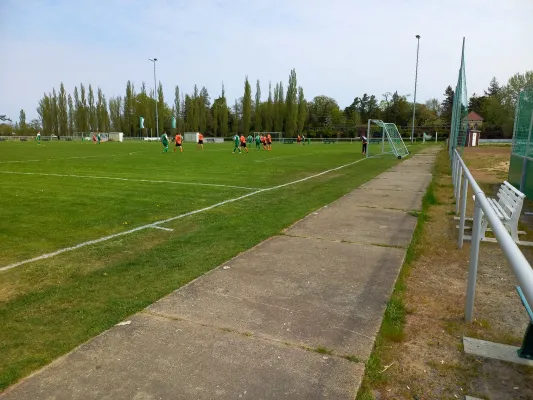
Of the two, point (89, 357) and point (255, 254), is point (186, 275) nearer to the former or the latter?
point (255, 254)

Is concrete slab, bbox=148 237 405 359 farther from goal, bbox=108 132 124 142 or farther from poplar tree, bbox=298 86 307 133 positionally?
poplar tree, bbox=298 86 307 133

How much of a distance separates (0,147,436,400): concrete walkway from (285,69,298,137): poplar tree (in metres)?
77.5

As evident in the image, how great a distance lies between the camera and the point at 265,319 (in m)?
3.38

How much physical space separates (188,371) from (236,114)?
9079cm

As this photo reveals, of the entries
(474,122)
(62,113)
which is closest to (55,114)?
(62,113)

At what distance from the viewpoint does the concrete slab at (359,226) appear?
5.96 m

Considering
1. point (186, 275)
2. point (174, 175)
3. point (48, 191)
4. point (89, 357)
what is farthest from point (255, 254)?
point (174, 175)

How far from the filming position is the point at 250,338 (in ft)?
10.1

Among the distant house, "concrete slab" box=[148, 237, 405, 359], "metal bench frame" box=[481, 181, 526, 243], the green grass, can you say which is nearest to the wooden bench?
"metal bench frame" box=[481, 181, 526, 243]

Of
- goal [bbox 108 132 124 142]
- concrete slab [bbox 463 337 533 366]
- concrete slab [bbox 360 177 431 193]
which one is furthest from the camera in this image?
goal [bbox 108 132 124 142]

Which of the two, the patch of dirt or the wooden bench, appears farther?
the wooden bench

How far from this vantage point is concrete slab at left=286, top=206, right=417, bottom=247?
596 cm

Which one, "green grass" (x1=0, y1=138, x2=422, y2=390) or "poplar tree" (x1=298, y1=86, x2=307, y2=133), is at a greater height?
"poplar tree" (x1=298, y1=86, x2=307, y2=133)

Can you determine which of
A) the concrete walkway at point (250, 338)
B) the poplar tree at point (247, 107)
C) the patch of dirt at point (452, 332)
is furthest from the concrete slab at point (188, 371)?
the poplar tree at point (247, 107)
